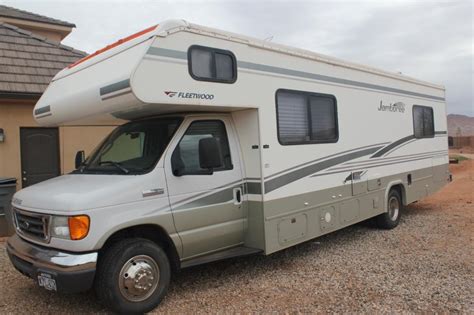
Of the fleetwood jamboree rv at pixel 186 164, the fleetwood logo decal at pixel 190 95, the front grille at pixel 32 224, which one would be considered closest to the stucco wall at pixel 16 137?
the fleetwood jamboree rv at pixel 186 164

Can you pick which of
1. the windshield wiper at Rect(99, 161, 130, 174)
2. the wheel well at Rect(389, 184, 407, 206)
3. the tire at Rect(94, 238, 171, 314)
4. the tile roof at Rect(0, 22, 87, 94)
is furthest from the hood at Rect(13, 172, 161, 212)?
the wheel well at Rect(389, 184, 407, 206)

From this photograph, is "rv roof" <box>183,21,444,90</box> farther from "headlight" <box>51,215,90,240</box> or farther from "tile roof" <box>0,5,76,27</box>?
"tile roof" <box>0,5,76,27</box>

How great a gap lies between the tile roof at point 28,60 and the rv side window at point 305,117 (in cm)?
591

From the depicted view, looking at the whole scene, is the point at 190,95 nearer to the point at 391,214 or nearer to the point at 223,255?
the point at 223,255

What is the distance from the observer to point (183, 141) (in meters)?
4.92

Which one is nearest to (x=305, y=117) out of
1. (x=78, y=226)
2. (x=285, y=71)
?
(x=285, y=71)

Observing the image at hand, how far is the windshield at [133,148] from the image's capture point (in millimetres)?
4734

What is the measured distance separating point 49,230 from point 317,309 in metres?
2.88

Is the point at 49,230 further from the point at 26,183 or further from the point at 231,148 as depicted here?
the point at 26,183

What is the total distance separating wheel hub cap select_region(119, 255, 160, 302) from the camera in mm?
4289

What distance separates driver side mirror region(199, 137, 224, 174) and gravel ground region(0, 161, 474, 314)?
1.56 meters

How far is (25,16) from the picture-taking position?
1230 centimetres

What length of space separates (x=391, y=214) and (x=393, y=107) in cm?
207

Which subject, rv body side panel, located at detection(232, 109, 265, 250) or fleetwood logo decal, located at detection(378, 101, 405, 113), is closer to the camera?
rv body side panel, located at detection(232, 109, 265, 250)
